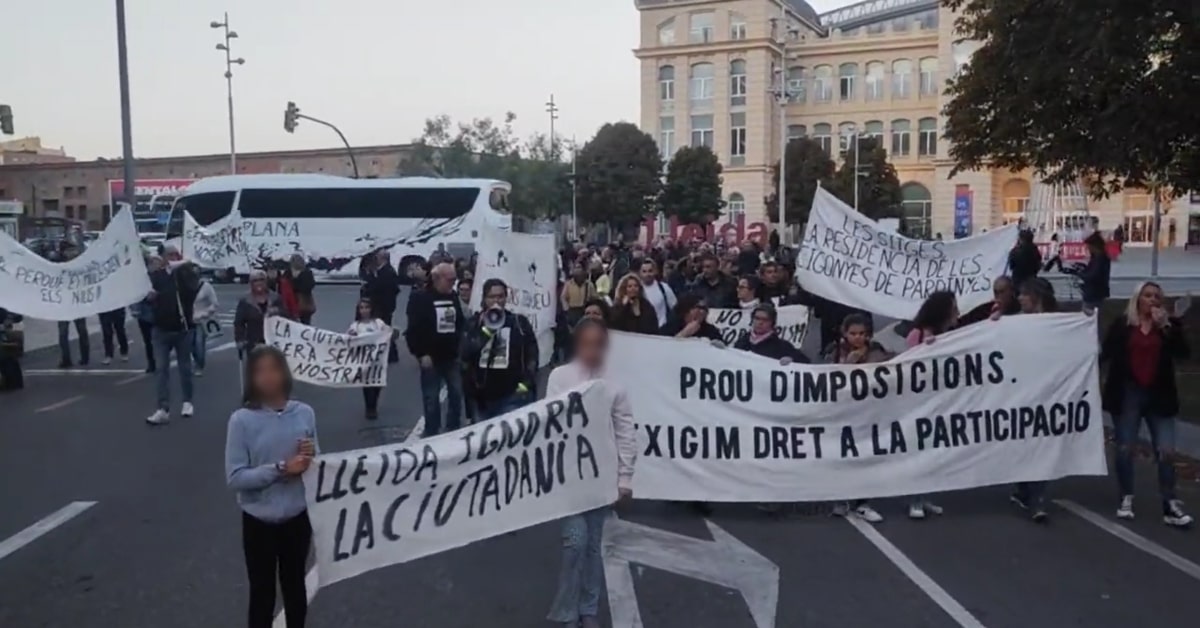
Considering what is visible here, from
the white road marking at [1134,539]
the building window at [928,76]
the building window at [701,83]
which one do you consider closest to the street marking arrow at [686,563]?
the white road marking at [1134,539]

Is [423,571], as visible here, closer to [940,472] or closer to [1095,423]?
[940,472]

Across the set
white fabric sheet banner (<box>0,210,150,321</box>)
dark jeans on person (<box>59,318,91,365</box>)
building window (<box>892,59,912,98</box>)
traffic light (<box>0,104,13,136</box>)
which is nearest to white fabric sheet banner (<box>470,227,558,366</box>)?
white fabric sheet banner (<box>0,210,150,321</box>)

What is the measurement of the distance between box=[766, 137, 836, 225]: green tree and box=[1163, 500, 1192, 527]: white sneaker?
66254 mm

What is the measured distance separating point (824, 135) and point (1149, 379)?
8269 cm

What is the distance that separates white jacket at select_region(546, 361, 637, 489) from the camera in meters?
5.89

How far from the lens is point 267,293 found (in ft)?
42.6

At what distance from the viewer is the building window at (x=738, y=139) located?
282ft

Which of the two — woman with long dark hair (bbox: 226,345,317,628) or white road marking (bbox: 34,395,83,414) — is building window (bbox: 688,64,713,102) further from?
woman with long dark hair (bbox: 226,345,317,628)

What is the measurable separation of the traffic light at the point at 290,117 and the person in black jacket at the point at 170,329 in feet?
110

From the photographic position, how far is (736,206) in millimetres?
87125

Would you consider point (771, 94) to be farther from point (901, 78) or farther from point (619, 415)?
point (619, 415)

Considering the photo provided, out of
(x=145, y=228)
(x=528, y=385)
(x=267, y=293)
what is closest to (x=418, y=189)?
(x=145, y=228)

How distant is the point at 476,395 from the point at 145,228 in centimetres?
6203

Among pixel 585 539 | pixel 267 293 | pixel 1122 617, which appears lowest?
pixel 1122 617
